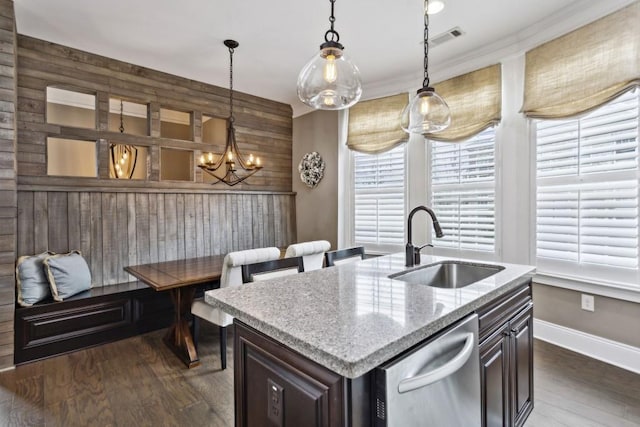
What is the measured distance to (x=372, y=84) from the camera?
4219 millimetres

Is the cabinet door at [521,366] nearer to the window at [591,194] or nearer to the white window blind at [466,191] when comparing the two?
the window at [591,194]

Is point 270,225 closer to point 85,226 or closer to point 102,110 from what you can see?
point 85,226

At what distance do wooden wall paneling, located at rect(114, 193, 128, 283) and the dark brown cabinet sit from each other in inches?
137

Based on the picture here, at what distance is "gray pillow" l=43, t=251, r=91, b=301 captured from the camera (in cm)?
276

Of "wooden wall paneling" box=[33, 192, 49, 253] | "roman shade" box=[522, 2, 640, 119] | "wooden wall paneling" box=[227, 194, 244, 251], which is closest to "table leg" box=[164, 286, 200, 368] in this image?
"wooden wall paneling" box=[33, 192, 49, 253]

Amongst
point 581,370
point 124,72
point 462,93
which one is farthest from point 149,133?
point 581,370

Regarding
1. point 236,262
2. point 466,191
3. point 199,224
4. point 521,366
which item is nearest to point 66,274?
point 199,224

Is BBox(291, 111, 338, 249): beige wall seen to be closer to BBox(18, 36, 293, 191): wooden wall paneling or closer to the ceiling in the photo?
BBox(18, 36, 293, 191): wooden wall paneling

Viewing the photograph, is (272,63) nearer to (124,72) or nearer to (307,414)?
(124,72)

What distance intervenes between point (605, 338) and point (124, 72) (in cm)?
521

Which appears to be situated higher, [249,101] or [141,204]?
[249,101]

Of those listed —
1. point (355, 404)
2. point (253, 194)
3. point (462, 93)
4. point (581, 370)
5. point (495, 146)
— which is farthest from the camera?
point (253, 194)

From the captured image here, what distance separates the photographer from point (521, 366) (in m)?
1.74

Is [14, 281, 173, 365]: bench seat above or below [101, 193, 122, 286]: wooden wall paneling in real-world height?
below
